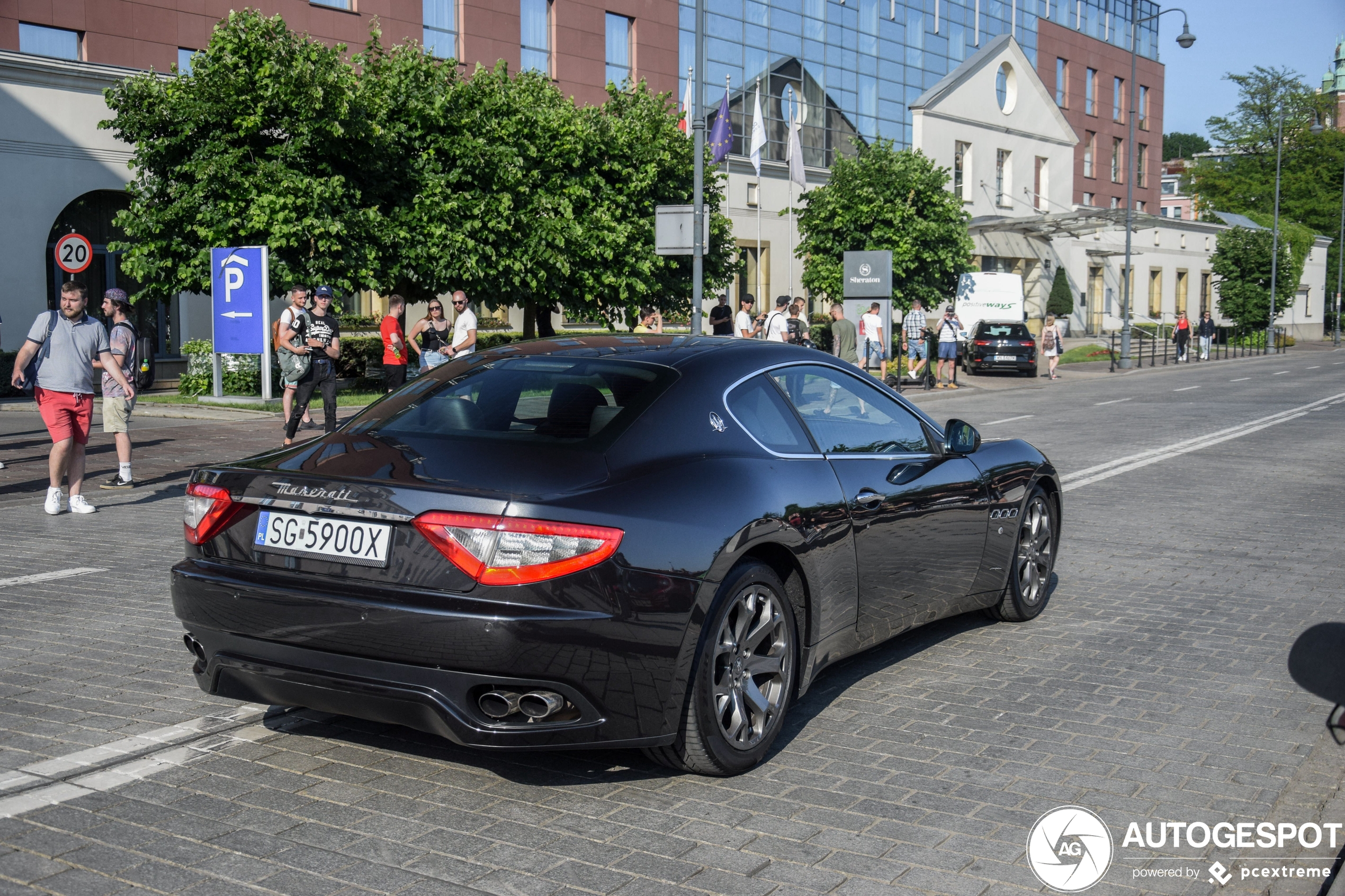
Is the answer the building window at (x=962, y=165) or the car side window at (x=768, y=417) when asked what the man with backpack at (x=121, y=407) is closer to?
the car side window at (x=768, y=417)

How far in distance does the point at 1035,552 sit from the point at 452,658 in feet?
12.4

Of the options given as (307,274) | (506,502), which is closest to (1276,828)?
(506,502)

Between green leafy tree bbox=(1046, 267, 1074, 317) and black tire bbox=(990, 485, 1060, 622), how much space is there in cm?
5428

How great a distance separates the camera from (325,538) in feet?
12.8

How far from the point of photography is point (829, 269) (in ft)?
122

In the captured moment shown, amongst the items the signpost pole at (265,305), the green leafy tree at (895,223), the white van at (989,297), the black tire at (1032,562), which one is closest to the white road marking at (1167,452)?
the black tire at (1032,562)

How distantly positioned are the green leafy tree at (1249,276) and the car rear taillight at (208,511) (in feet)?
217

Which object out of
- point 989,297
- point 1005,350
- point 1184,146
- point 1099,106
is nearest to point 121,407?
point 1005,350

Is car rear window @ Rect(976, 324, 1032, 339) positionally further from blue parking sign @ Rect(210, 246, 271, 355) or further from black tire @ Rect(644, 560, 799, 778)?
black tire @ Rect(644, 560, 799, 778)

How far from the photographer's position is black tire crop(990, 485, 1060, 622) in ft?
20.8

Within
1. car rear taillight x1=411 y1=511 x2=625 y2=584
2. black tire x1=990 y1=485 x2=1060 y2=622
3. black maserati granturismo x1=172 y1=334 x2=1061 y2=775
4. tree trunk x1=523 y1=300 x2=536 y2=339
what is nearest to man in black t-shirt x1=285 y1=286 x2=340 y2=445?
black tire x1=990 y1=485 x2=1060 y2=622

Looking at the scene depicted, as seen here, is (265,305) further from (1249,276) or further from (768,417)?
(1249,276)

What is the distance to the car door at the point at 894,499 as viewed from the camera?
16.3ft

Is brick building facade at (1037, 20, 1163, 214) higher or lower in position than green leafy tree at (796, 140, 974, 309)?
higher
